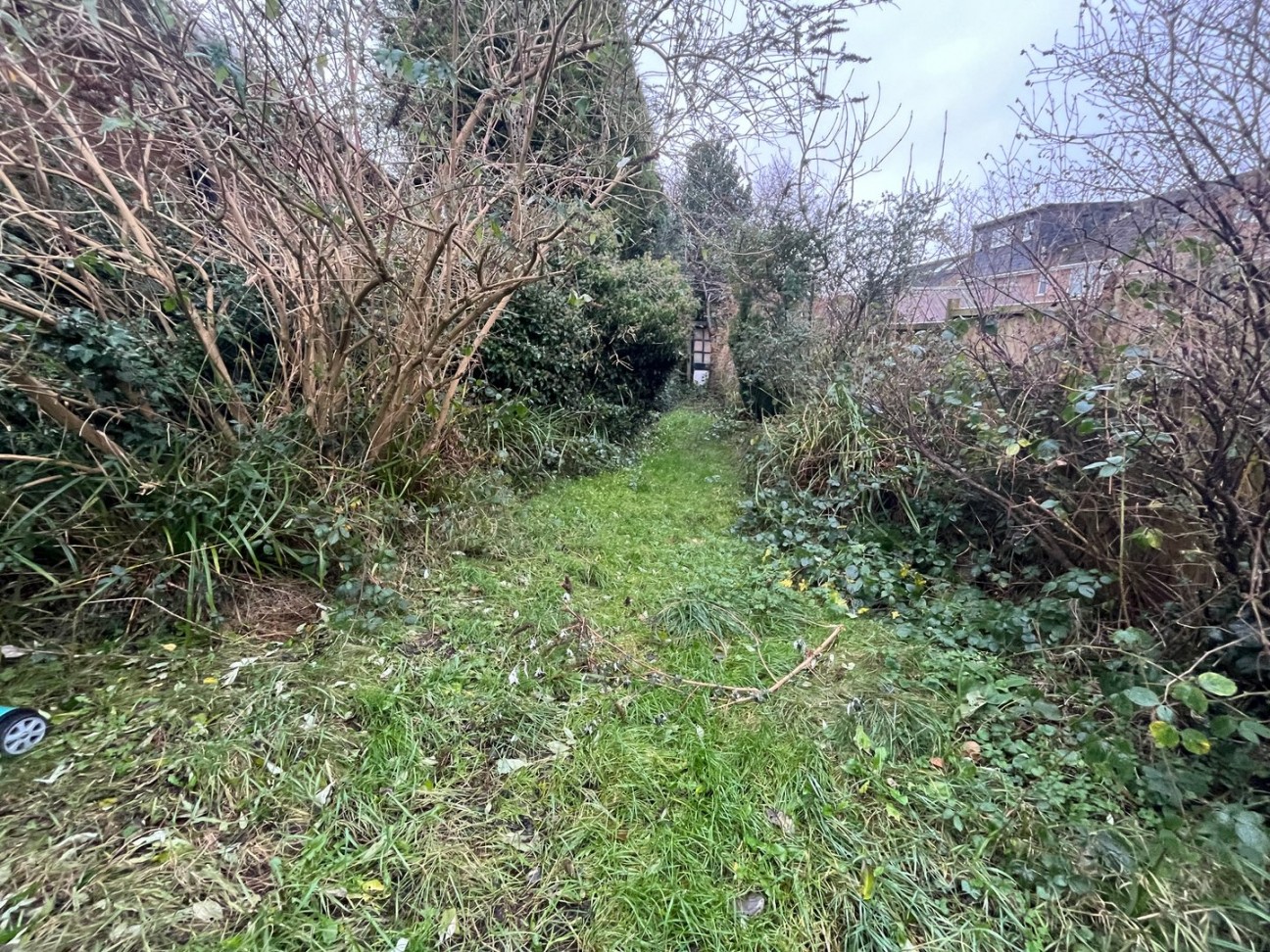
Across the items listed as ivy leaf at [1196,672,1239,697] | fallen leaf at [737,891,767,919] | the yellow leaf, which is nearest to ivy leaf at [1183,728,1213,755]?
ivy leaf at [1196,672,1239,697]

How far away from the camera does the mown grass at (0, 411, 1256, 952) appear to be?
131 centimetres

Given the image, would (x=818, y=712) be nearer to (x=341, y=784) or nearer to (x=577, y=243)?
(x=341, y=784)

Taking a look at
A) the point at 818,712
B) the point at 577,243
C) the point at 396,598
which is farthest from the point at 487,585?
the point at 577,243

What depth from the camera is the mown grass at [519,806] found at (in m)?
1.31

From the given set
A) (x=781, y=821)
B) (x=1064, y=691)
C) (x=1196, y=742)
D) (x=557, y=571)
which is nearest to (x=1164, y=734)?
(x=1196, y=742)

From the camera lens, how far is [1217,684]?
51.5 inches

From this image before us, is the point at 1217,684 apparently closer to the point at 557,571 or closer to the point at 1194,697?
the point at 1194,697

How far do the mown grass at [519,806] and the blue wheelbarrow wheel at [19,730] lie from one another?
60 millimetres

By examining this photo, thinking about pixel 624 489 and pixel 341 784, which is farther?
pixel 624 489

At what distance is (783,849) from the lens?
1.51 meters

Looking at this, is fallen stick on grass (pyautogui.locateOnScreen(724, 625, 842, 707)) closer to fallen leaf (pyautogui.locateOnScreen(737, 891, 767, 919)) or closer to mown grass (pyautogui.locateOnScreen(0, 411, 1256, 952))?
mown grass (pyautogui.locateOnScreen(0, 411, 1256, 952))

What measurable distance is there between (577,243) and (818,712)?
14.7 feet

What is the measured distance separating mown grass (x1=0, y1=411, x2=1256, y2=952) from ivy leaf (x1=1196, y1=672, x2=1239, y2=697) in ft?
1.65

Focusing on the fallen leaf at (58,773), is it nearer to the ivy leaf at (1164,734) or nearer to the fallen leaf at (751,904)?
the fallen leaf at (751,904)
